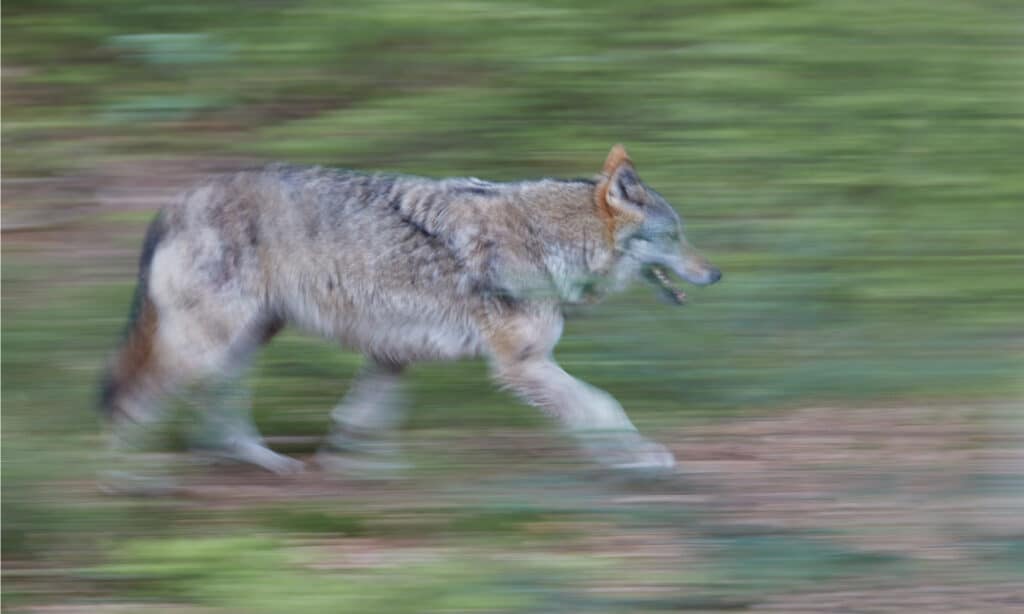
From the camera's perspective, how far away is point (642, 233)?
6.72 m

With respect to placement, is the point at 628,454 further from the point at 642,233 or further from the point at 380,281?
the point at 380,281

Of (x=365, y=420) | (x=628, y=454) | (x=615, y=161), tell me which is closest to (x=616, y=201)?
(x=615, y=161)

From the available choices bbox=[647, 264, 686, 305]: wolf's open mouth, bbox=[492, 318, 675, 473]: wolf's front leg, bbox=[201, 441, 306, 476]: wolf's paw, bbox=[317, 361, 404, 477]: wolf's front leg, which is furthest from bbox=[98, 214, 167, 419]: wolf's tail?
bbox=[647, 264, 686, 305]: wolf's open mouth

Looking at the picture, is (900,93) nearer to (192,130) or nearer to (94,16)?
(192,130)

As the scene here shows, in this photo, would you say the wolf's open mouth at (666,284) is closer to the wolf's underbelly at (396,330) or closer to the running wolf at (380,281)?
the running wolf at (380,281)

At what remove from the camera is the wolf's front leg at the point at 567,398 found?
600 cm

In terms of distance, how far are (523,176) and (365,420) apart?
2567mm

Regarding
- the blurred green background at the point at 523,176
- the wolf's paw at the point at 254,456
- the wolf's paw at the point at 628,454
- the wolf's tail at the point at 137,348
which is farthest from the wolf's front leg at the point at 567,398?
the wolf's tail at the point at 137,348

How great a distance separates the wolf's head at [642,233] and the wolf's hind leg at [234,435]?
171 cm

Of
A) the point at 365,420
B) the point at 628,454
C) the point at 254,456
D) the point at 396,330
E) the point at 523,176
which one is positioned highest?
the point at 523,176

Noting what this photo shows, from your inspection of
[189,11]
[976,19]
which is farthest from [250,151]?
[976,19]

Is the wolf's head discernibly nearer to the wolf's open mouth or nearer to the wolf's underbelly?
the wolf's open mouth

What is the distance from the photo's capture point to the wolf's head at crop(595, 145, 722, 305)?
22.0ft

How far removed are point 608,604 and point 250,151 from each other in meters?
5.27
